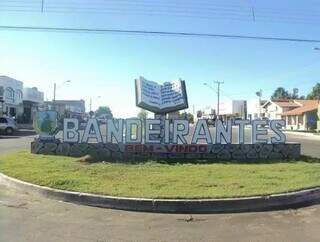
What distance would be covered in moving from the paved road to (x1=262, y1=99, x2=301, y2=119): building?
9259 centimetres

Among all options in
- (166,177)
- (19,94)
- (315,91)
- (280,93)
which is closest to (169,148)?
(166,177)

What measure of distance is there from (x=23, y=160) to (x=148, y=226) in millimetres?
10757

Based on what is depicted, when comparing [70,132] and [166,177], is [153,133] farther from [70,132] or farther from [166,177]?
[166,177]

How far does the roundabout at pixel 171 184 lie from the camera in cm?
1161

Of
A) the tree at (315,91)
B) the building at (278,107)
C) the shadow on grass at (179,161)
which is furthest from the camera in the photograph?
the tree at (315,91)

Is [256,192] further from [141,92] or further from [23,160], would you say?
[141,92]

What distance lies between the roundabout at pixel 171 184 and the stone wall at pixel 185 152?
67.8 inches

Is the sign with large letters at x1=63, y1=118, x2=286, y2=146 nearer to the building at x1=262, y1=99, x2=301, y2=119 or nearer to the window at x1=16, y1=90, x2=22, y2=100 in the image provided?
the window at x1=16, y1=90, x2=22, y2=100

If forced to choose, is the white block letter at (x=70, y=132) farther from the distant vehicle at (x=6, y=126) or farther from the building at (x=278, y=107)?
the building at (x=278, y=107)

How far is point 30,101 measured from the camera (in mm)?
91500

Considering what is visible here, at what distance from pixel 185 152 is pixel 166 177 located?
19.8 ft

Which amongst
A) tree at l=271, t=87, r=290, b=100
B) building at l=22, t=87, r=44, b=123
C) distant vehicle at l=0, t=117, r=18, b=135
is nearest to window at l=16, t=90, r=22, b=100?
building at l=22, t=87, r=44, b=123

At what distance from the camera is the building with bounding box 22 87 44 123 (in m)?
86.9

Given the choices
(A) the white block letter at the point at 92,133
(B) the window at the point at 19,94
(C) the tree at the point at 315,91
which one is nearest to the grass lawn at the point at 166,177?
(A) the white block letter at the point at 92,133
